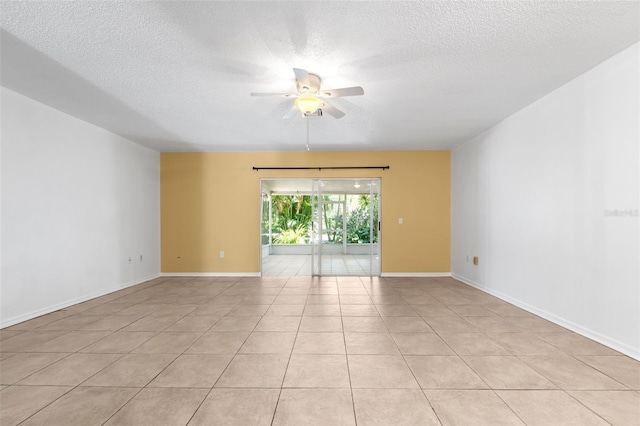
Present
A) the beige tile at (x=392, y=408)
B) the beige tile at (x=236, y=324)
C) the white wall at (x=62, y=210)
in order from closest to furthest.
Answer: the beige tile at (x=392, y=408) → the beige tile at (x=236, y=324) → the white wall at (x=62, y=210)

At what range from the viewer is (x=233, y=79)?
299cm

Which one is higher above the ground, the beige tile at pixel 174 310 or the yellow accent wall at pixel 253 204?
the yellow accent wall at pixel 253 204

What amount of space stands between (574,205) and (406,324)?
7.25 feet

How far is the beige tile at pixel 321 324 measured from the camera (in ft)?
10.3

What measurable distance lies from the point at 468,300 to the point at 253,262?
13.4 ft

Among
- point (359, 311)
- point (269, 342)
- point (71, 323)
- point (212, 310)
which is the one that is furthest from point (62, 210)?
point (359, 311)

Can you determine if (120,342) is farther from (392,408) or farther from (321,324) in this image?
(392,408)

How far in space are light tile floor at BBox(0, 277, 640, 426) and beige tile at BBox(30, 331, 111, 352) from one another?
19 millimetres

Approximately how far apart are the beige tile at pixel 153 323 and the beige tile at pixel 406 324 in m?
2.54

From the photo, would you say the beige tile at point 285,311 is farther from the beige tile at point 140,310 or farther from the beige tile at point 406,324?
the beige tile at point 140,310

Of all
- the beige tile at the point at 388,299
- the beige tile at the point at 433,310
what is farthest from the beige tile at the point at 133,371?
the beige tile at the point at 433,310

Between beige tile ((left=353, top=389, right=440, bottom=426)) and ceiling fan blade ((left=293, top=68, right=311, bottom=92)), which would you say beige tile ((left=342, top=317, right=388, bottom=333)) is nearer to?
beige tile ((left=353, top=389, right=440, bottom=426))

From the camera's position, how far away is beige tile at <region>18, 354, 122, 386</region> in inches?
83.5

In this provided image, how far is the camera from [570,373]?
221 centimetres
